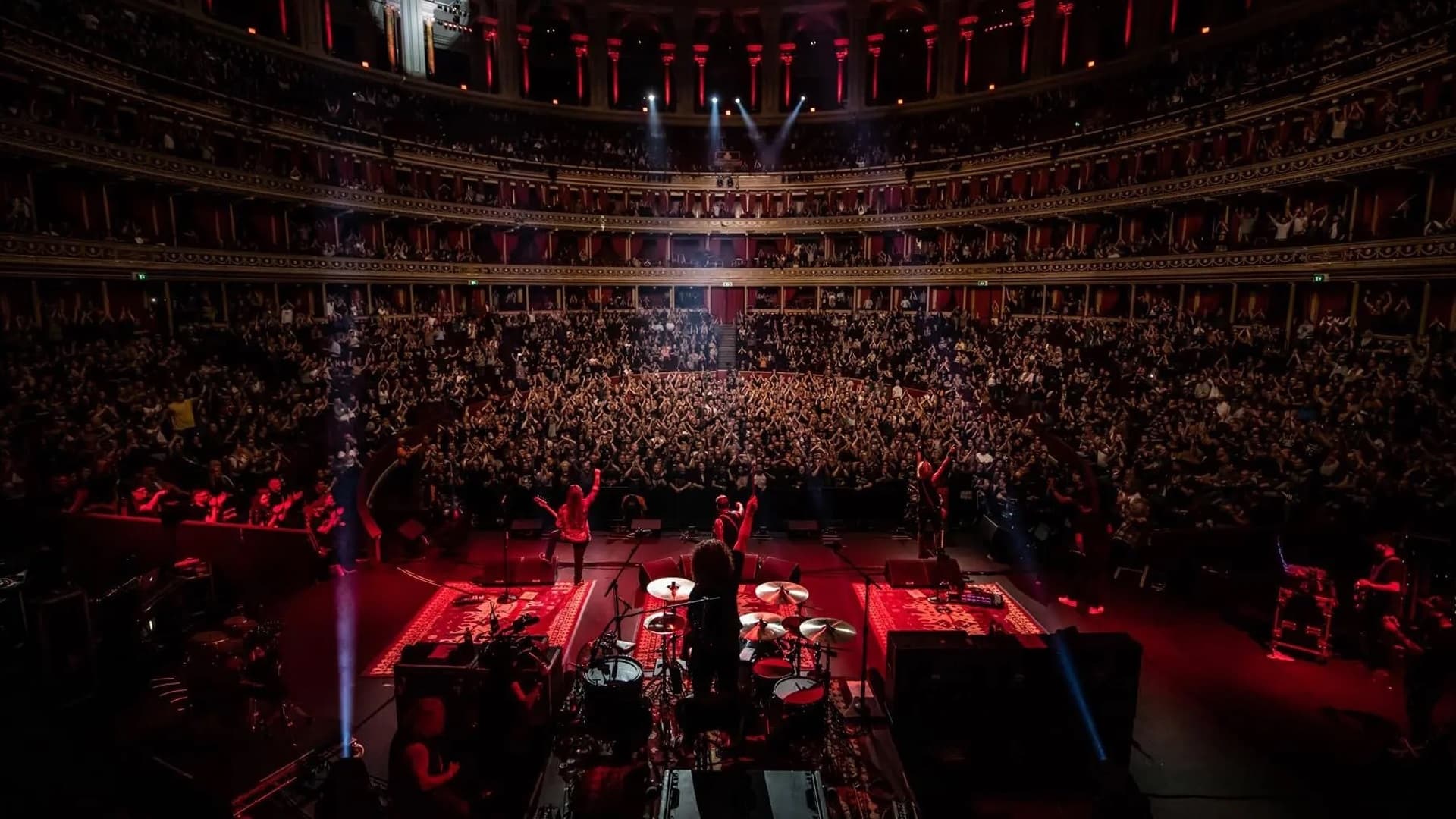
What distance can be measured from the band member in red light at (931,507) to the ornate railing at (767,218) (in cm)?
1270

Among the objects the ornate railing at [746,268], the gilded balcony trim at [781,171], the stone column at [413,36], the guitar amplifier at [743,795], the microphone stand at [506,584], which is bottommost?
the microphone stand at [506,584]

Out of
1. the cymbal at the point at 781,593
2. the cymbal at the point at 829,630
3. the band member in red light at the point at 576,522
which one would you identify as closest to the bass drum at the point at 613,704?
the cymbal at the point at 829,630

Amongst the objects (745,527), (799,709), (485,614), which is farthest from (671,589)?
(485,614)

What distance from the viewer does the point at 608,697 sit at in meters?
7.22

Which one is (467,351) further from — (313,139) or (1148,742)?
(1148,742)

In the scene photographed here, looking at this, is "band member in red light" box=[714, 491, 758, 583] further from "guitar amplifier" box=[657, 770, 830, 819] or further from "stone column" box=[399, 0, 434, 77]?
"stone column" box=[399, 0, 434, 77]

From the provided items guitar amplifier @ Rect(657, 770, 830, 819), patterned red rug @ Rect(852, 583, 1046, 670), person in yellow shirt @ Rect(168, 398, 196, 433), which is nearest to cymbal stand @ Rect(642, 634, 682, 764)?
guitar amplifier @ Rect(657, 770, 830, 819)

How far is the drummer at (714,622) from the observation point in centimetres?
687

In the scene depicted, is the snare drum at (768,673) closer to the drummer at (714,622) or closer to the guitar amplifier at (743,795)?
the drummer at (714,622)

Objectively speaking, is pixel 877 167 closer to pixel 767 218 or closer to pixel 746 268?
pixel 767 218

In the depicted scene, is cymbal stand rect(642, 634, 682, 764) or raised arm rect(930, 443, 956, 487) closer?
cymbal stand rect(642, 634, 682, 764)

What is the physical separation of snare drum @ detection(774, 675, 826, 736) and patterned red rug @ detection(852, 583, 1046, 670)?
2935 millimetres

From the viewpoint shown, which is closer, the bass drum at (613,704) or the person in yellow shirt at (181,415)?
the bass drum at (613,704)

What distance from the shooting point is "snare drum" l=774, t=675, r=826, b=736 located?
730 cm
